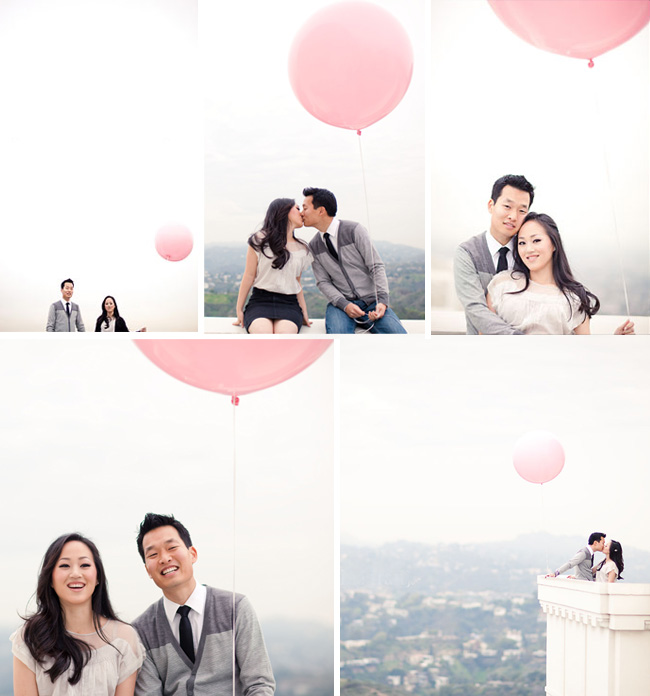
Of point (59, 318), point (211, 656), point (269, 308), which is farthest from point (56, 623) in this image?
point (269, 308)

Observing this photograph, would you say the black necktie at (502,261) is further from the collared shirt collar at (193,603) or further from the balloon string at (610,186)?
the collared shirt collar at (193,603)

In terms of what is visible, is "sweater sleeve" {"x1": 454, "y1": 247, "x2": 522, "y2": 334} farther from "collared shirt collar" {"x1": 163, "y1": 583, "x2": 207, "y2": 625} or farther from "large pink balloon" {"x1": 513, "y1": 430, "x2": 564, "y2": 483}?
"collared shirt collar" {"x1": 163, "y1": 583, "x2": 207, "y2": 625}

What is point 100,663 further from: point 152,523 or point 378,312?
point 378,312

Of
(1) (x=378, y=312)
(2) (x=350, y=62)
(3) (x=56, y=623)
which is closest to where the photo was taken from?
(2) (x=350, y=62)

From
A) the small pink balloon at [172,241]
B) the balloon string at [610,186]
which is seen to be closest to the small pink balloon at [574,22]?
the balloon string at [610,186]

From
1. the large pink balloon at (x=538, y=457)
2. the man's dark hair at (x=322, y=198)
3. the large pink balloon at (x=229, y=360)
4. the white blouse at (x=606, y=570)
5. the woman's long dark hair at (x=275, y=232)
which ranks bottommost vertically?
the white blouse at (x=606, y=570)

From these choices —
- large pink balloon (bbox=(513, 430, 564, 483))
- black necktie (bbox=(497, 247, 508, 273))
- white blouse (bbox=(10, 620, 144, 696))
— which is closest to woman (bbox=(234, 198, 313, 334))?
black necktie (bbox=(497, 247, 508, 273))

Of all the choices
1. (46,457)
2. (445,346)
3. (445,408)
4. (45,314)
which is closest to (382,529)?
(445,408)
